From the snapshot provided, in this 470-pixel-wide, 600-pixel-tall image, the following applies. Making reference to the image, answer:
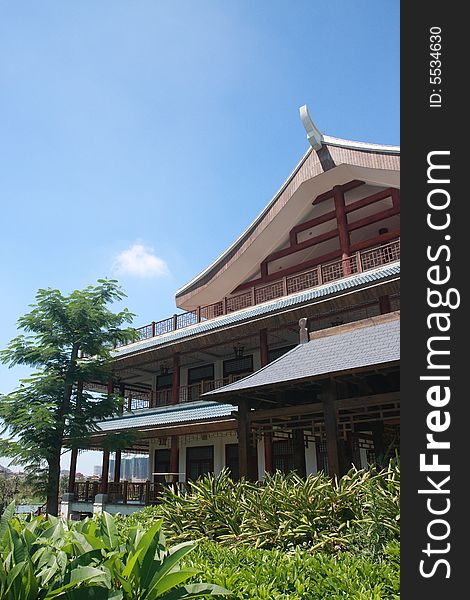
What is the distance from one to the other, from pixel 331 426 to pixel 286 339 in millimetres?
9513

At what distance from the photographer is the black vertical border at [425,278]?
8.74ft

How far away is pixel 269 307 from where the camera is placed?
1627cm

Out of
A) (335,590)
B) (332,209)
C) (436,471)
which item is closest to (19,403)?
(332,209)

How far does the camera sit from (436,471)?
2.76 m

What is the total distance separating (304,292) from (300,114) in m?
7.31

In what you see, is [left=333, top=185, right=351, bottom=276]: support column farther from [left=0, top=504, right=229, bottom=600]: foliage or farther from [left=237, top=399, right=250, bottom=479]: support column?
[left=0, top=504, right=229, bottom=600]: foliage

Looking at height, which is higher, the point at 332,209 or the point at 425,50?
the point at 332,209

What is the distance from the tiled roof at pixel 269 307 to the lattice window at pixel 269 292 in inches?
33.5

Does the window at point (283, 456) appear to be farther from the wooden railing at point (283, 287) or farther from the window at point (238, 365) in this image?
the wooden railing at point (283, 287)

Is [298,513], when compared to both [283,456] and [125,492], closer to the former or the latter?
[283,456]

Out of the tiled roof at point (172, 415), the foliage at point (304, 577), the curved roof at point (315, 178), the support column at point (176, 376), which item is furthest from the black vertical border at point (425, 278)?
the support column at point (176, 376)

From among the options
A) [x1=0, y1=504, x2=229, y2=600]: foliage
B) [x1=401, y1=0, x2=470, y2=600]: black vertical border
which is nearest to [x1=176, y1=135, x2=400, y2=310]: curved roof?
[x1=401, y1=0, x2=470, y2=600]: black vertical border

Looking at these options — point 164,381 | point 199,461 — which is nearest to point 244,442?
point 199,461

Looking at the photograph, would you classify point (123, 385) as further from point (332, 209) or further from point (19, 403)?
point (332, 209)
